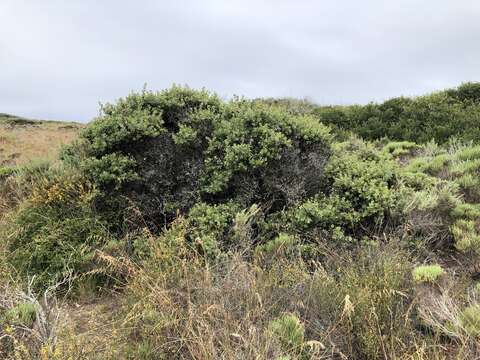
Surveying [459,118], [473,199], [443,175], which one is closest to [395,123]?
[459,118]

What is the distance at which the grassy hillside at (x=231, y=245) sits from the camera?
3.28m

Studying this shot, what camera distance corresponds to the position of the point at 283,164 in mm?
5695

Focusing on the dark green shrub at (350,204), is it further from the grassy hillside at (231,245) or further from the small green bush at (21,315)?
the small green bush at (21,315)

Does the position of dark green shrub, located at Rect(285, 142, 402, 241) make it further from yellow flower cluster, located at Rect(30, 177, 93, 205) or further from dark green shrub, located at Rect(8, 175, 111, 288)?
yellow flower cluster, located at Rect(30, 177, 93, 205)

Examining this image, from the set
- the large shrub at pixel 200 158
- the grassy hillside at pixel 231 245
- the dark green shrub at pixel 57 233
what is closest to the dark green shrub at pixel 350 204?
the grassy hillside at pixel 231 245

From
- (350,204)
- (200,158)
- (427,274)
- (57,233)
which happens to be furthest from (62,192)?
(427,274)

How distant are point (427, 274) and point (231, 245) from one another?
205 centimetres

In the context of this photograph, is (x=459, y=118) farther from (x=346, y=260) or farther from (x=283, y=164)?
(x=346, y=260)

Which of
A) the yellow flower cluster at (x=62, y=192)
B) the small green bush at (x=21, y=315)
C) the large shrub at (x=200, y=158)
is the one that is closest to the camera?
the small green bush at (x=21, y=315)

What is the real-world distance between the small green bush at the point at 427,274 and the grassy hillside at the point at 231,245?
2 cm

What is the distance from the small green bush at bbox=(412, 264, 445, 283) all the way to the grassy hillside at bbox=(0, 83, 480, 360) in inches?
0.7

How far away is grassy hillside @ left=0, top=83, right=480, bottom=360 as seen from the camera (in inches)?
129

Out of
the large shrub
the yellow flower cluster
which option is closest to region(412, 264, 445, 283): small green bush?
the large shrub

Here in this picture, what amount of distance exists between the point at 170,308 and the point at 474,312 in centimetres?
241
